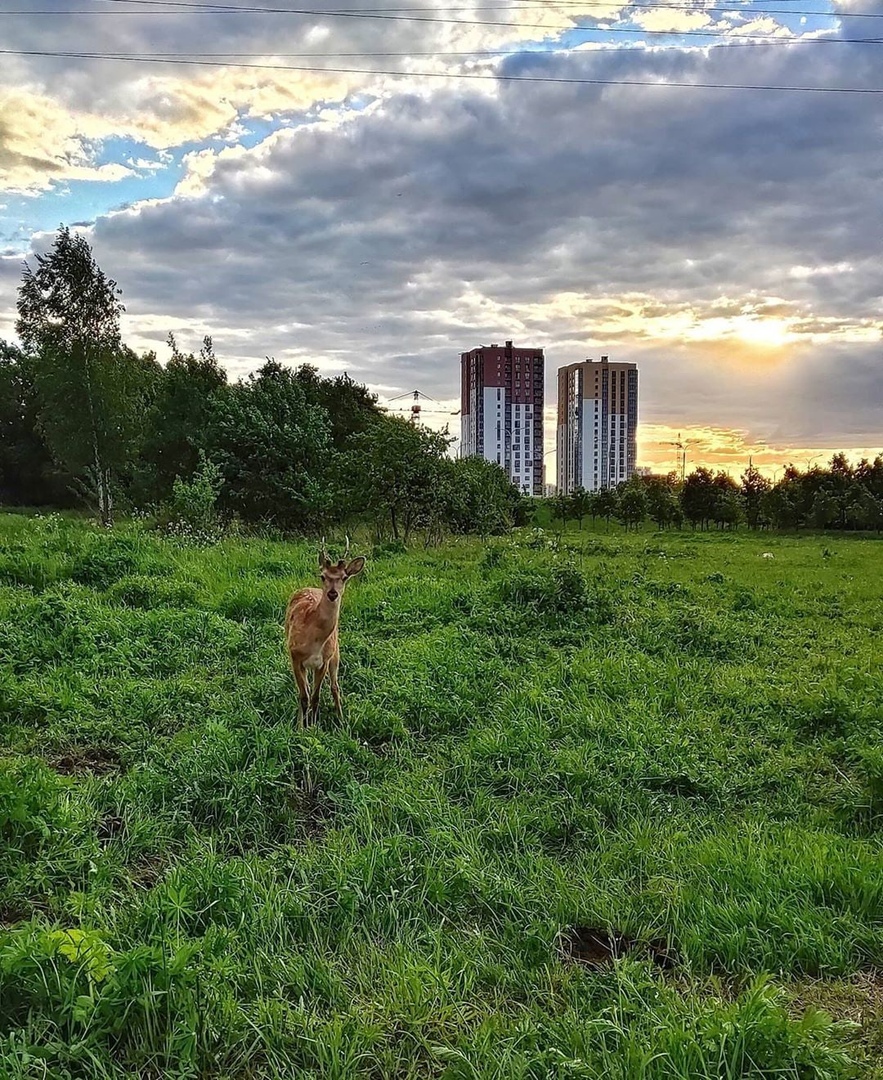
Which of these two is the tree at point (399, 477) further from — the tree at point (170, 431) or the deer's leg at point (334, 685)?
the tree at point (170, 431)

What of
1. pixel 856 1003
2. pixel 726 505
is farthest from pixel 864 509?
pixel 856 1003

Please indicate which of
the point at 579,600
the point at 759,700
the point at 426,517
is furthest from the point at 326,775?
the point at 426,517

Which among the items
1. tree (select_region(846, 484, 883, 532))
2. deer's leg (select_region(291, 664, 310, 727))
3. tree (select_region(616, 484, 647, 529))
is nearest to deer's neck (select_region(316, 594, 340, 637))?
deer's leg (select_region(291, 664, 310, 727))

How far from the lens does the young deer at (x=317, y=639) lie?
5.79m

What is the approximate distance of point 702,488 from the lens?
4959 cm

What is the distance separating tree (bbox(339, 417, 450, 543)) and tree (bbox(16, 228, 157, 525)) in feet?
44.4

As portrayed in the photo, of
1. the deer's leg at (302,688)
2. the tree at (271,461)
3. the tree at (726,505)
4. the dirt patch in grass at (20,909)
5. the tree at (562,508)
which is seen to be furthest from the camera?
the tree at (562,508)

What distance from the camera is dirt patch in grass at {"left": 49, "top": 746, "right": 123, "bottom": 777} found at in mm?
4965

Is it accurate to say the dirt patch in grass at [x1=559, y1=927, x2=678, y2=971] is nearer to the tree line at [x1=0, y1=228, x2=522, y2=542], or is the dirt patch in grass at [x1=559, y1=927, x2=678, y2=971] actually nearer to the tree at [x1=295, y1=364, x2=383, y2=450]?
the tree line at [x1=0, y1=228, x2=522, y2=542]

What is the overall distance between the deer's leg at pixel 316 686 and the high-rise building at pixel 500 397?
55.7m

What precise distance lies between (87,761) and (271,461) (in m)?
14.8

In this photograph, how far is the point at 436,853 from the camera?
4016 mm

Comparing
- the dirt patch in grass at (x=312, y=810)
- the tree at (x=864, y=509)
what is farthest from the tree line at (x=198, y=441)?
the tree at (x=864, y=509)

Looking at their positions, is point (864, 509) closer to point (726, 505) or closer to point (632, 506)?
point (726, 505)
